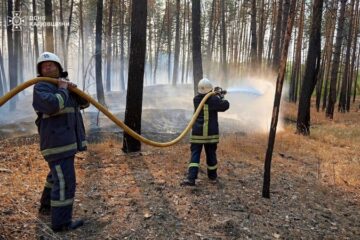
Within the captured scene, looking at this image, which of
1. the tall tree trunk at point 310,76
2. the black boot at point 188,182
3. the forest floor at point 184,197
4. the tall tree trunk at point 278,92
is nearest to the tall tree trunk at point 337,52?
the tall tree trunk at point 310,76

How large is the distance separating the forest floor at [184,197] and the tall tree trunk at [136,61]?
0.88 meters

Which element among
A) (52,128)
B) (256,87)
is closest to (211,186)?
(52,128)

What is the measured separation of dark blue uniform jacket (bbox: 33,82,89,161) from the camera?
3.57m

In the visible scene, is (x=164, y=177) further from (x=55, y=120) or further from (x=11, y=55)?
(x=11, y=55)

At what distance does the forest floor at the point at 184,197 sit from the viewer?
4.12m

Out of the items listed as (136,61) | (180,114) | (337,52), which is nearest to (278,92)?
(136,61)

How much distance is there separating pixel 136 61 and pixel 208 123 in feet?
8.25

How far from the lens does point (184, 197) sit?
511 cm

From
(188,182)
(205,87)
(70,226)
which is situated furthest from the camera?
(205,87)

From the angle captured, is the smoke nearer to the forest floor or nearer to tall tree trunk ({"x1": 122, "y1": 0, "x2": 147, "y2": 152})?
tall tree trunk ({"x1": 122, "y1": 0, "x2": 147, "y2": 152})

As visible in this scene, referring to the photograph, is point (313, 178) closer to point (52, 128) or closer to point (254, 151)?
point (254, 151)

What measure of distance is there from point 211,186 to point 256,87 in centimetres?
1750

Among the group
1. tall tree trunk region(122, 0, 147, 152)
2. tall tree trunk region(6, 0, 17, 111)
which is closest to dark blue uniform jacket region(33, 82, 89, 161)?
tall tree trunk region(122, 0, 147, 152)

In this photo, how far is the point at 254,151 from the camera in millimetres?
8367
